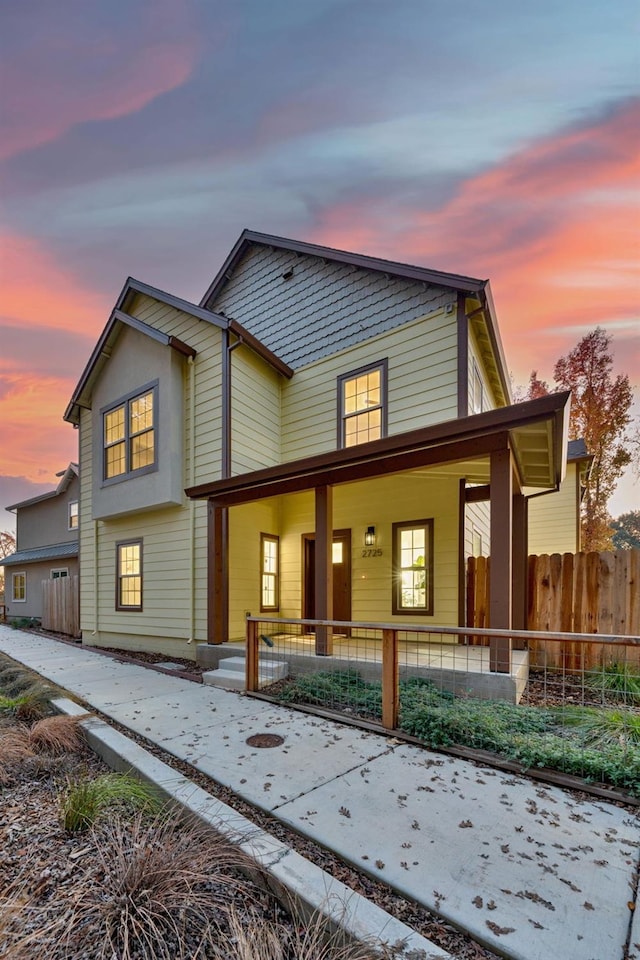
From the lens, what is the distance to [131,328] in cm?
972

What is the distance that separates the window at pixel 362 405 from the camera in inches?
322

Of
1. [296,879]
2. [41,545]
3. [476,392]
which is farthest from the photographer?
[41,545]

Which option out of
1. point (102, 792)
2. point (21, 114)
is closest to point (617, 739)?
point (102, 792)

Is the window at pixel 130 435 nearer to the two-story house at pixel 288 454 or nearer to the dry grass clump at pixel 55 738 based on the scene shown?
the two-story house at pixel 288 454

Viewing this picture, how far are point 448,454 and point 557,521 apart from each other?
8321 millimetres

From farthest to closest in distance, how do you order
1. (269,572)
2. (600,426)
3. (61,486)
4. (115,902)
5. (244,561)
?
(600,426), (61,486), (269,572), (244,561), (115,902)

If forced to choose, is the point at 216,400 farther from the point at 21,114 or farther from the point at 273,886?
the point at 273,886

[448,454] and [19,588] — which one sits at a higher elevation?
[448,454]

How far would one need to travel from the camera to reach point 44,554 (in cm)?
1691

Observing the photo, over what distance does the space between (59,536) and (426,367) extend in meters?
16.0

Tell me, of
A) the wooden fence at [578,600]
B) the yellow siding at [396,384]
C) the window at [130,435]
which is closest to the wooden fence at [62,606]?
the window at [130,435]

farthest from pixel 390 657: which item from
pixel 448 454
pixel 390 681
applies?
pixel 448 454

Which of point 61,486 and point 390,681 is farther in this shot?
point 61,486

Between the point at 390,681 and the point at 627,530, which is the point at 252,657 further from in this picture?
the point at 627,530
